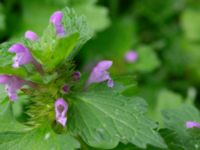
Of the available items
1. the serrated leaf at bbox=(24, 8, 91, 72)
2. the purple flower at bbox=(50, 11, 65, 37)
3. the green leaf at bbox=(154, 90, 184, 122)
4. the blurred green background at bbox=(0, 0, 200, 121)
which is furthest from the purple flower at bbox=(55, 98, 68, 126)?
the blurred green background at bbox=(0, 0, 200, 121)

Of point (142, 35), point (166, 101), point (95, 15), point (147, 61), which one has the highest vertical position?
point (95, 15)

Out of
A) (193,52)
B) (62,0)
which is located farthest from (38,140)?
(193,52)

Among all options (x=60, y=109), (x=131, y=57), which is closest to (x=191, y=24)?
(x=131, y=57)

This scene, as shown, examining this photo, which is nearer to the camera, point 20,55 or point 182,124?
point 20,55

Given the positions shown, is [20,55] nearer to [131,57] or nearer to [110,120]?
[110,120]

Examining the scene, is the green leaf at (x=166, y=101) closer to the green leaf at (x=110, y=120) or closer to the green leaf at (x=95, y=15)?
the green leaf at (x=95, y=15)

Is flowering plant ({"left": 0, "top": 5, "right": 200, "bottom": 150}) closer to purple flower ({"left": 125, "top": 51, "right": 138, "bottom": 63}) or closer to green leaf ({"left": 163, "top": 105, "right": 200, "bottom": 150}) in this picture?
green leaf ({"left": 163, "top": 105, "right": 200, "bottom": 150})

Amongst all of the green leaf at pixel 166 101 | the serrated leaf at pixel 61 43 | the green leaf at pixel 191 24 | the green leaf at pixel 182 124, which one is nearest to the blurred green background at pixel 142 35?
the green leaf at pixel 191 24
